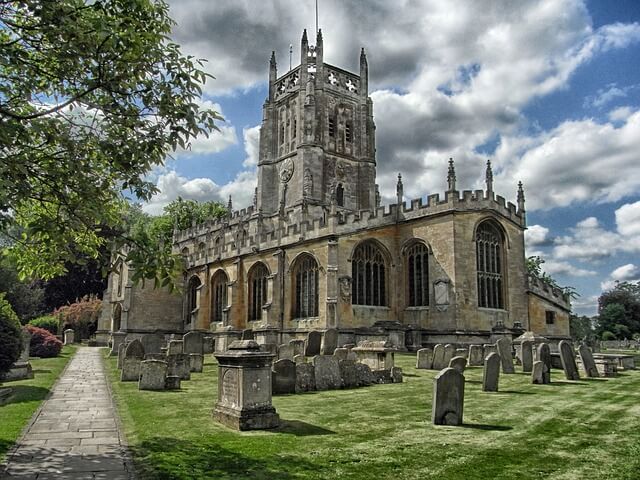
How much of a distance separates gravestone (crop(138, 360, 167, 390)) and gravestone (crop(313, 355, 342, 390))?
12.1 ft

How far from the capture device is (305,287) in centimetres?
2894

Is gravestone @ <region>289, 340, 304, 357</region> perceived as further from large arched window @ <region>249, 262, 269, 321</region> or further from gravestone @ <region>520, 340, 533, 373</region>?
large arched window @ <region>249, 262, 269, 321</region>

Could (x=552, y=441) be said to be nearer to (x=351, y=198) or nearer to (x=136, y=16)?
(x=136, y=16)

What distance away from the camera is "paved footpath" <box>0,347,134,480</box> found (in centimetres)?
575

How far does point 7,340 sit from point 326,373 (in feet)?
25.3

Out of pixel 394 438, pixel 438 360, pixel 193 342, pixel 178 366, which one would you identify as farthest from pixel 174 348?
pixel 394 438

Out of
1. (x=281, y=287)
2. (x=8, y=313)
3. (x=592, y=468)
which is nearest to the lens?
(x=592, y=468)

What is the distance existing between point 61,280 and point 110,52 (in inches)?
1854

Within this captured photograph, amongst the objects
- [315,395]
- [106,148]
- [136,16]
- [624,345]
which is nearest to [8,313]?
[315,395]

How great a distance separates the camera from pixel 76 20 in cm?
606

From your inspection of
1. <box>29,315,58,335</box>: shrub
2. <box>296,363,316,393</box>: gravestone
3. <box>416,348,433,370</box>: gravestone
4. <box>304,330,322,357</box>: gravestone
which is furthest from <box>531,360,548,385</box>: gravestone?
<box>29,315,58,335</box>: shrub

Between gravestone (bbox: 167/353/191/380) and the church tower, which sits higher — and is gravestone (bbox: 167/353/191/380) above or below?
below

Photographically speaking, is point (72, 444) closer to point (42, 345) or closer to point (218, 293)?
point (42, 345)

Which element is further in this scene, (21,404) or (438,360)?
(438,360)
